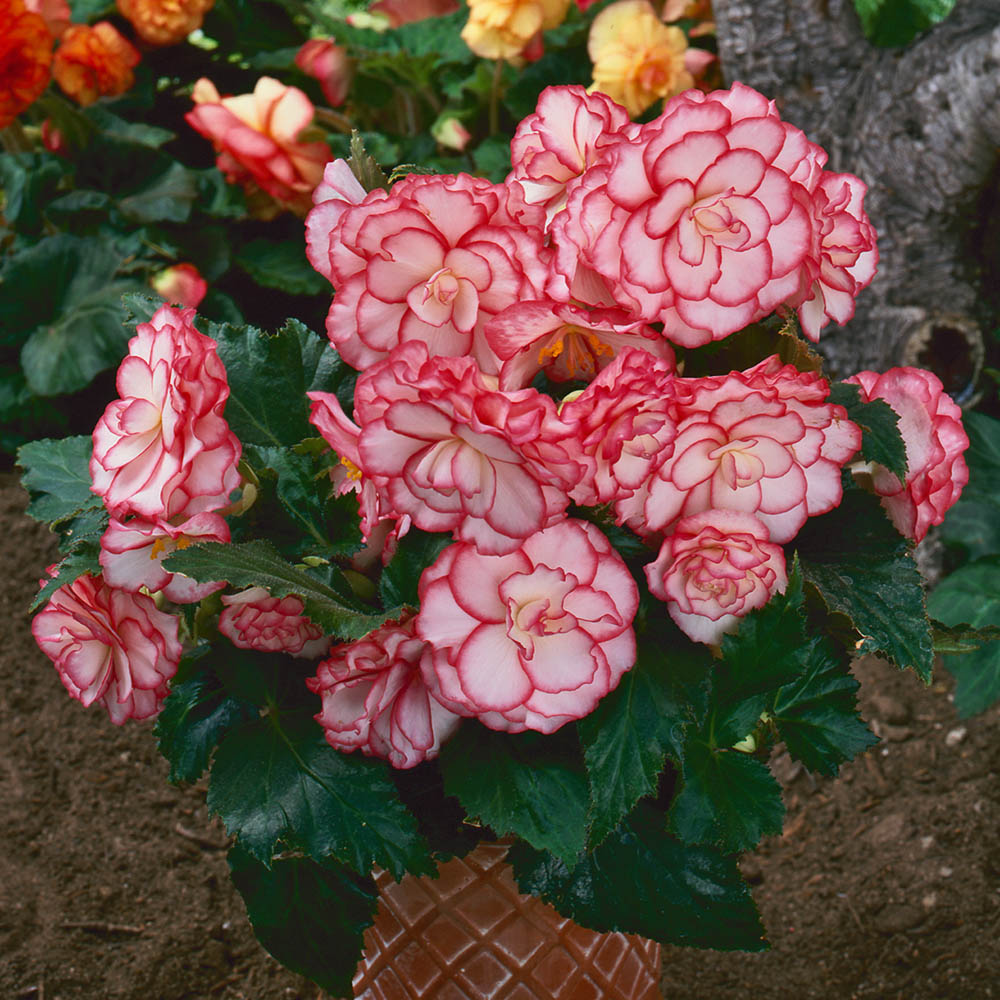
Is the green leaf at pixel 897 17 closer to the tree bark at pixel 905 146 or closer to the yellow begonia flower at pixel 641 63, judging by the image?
the tree bark at pixel 905 146

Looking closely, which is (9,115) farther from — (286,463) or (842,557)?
(842,557)

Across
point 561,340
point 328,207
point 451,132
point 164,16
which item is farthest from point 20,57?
point 561,340

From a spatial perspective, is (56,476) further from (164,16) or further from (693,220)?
(164,16)

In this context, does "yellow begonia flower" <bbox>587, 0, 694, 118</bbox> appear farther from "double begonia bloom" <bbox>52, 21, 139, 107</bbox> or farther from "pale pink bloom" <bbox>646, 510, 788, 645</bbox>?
"pale pink bloom" <bbox>646, 510, 788, 645</bbox>

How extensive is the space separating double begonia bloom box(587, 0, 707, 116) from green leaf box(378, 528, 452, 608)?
3.74 feet

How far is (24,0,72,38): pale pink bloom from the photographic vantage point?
1638 mm

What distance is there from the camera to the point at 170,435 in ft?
1.73

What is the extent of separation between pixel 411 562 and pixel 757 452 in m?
0.18

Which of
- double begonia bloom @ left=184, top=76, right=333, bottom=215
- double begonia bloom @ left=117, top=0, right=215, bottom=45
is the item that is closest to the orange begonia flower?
double begonia bloom @ left=184, top=76, right=333, bottom=215

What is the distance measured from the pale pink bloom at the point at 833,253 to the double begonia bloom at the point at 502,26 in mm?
1053

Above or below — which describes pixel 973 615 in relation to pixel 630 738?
below

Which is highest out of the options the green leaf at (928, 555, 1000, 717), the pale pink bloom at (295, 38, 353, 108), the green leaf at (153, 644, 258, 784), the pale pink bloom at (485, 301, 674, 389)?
the pale pink bloom at (485, 301, 674, 389)

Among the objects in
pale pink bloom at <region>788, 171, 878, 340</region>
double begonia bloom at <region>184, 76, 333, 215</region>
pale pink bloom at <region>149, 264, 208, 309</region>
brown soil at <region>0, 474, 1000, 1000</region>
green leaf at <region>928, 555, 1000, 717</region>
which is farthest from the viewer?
pale pink bloom at <region>149, 264, 208, 309</region>

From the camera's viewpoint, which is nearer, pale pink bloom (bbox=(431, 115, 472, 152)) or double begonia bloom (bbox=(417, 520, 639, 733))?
double begonia bloom (bbox=(417, 520, 639, 733))
